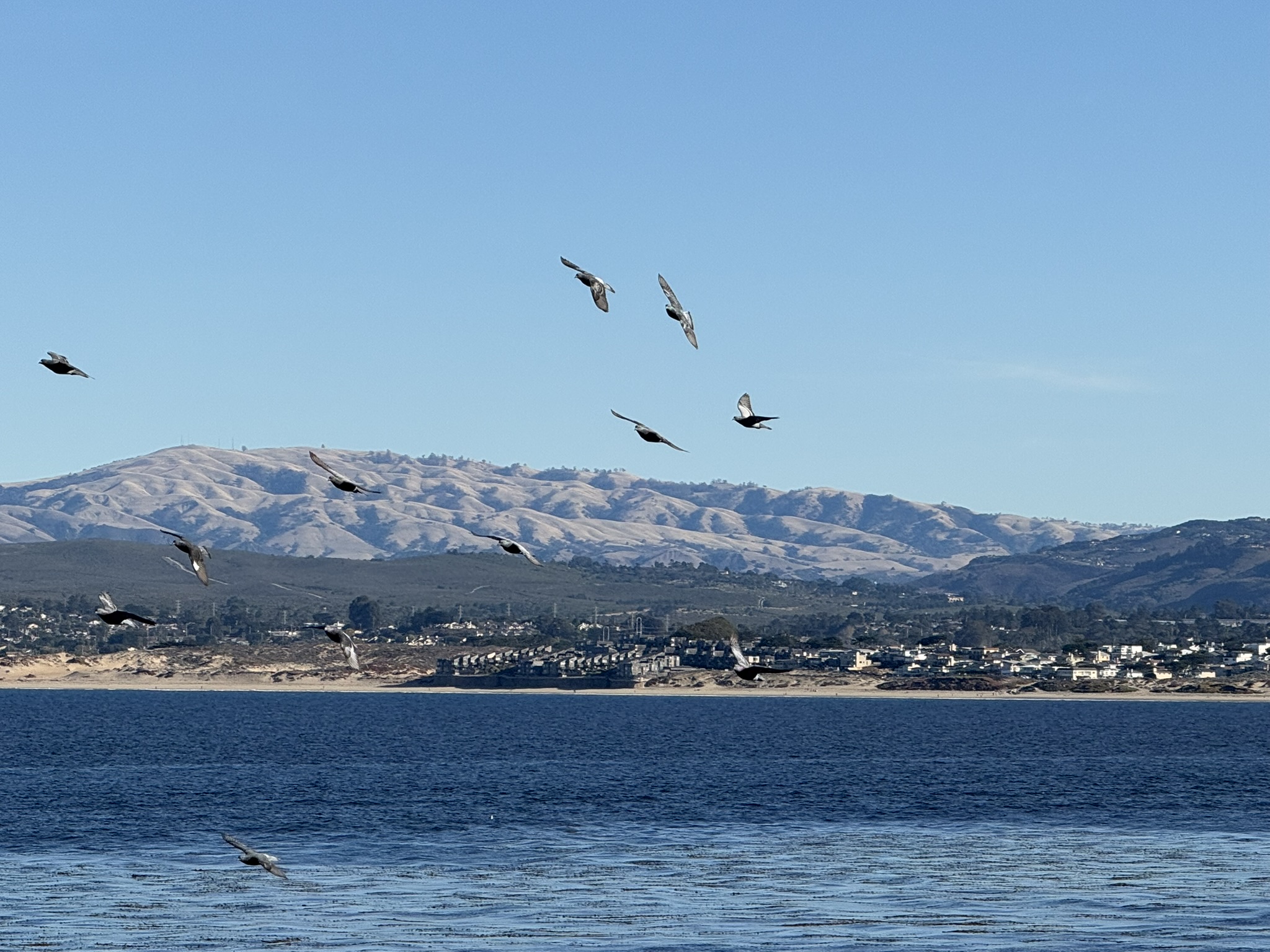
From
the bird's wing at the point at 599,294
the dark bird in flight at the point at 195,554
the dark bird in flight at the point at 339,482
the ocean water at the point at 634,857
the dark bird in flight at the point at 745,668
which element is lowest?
the ocean water at the point at 634,857

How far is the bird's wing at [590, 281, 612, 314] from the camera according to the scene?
42.0 metres

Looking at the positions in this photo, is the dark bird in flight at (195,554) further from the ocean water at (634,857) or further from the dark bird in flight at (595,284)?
the ocean water at (634,857)

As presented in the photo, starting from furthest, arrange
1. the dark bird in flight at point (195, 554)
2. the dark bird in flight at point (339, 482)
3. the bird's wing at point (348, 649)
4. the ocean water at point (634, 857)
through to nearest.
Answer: the ocean water at point (634, 857)
the bird's wing at point (348, 649)
the dark bird in flight at point (339, 482)
the dark bird in flight at point (195, 554)

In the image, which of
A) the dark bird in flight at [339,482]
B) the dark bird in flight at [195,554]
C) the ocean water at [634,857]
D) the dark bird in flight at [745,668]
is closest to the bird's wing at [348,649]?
the dark bird in flight at [339,482]

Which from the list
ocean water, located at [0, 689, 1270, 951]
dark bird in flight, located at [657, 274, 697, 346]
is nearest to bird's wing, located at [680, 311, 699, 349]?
dark bird in flight, located at [657, 274, 697, 346]

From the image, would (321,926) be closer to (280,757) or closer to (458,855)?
(458,855)

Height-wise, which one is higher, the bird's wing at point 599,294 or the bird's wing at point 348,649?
the bird's wing at point 599,294

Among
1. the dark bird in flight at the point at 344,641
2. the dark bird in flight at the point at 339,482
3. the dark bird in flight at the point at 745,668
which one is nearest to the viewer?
the dark bird in flight at the point at 339,482

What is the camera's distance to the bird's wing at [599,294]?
138 feet

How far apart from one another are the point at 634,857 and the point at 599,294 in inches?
2170

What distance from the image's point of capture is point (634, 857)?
93312 millimetres

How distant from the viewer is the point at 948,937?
69.2 m

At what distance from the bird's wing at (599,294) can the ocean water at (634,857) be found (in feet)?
104

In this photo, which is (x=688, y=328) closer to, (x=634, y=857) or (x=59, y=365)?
(x=59, y=365)
